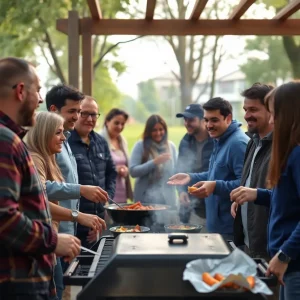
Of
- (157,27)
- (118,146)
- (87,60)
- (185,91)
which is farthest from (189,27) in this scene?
(185,91)

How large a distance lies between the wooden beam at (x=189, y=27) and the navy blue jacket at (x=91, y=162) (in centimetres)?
161

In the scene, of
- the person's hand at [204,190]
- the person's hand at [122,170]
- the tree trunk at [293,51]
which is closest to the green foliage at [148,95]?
the tree trunk at [293,51]

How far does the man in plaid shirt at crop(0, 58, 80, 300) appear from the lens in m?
2.29

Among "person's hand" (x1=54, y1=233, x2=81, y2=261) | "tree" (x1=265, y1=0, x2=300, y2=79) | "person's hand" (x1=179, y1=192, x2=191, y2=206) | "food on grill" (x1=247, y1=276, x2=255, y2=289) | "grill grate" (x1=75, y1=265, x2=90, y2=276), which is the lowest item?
"person's hand" (x1=179, y1=192, x2=191, y2=206)

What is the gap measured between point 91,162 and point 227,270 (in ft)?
9.05

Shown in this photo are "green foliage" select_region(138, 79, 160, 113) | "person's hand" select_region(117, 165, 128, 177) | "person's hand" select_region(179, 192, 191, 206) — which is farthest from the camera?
"green foliage" select_region(138, 79, 160, 113)

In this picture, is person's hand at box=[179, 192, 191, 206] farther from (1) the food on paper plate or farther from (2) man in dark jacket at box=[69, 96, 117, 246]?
(1) the food on paper plate


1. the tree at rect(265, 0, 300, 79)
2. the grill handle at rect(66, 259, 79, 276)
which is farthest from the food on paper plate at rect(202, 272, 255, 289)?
the tree at rect(265, 0, 300, 79)

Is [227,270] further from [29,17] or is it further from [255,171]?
[29,17]

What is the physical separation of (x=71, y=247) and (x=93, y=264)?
1.05 feet

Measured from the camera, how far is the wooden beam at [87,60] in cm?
626

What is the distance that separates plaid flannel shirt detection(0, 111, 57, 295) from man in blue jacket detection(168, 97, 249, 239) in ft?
7.21

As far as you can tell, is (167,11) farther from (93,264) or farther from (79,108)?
(93,264)

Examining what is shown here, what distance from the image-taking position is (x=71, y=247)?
2525mm
